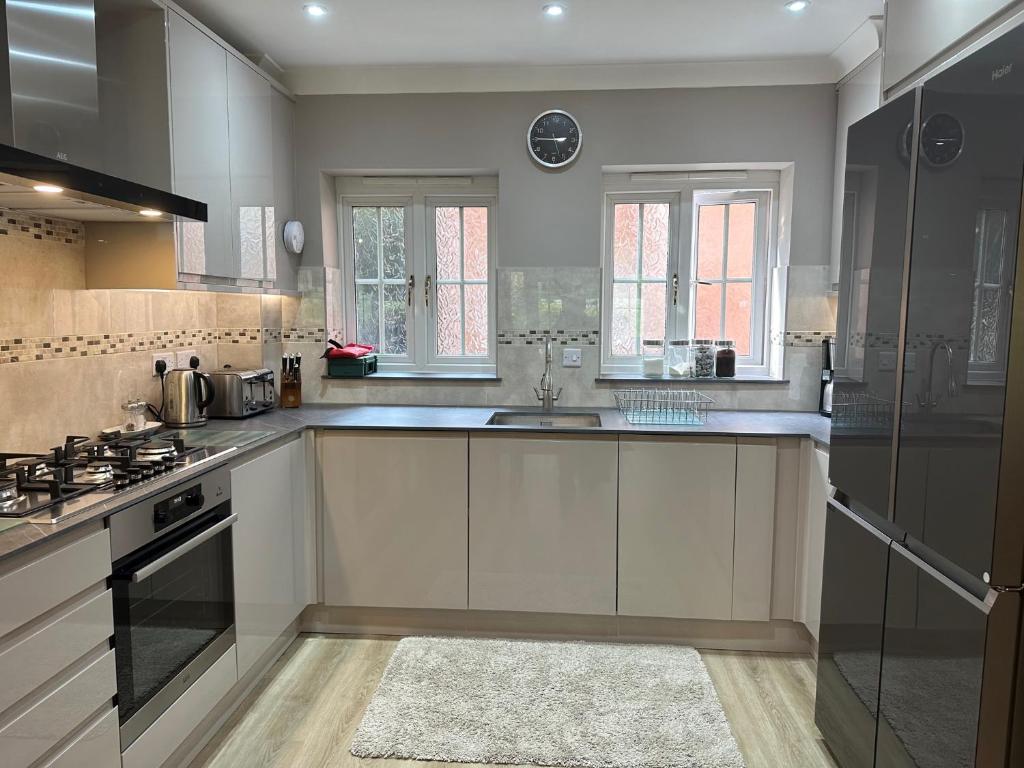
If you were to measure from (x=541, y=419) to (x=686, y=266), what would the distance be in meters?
1.09

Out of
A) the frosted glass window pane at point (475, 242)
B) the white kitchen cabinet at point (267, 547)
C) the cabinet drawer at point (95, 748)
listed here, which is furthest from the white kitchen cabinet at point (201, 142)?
the cabinet drawer at point (95, 748)

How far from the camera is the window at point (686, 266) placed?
3.49 m

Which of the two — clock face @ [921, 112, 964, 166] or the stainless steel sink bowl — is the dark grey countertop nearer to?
the stainless steel sink bowl

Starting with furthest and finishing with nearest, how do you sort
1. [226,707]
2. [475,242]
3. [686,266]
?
[475,242]
[686,266]
[226,707]

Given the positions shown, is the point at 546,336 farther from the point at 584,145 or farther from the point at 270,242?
the point at 270,242

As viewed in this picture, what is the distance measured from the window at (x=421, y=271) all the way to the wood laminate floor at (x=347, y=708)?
151cm

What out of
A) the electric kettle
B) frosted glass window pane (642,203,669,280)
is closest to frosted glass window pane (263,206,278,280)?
the electric kettle

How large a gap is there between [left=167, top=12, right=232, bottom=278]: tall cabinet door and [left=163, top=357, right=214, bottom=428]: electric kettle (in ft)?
1.48

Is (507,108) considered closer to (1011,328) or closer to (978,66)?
(978,66)

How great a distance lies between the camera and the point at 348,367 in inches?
136

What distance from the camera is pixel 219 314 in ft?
10.8

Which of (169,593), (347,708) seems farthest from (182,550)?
(347,708)

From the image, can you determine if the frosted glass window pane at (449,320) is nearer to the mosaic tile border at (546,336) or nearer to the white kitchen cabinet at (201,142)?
the mosaic tile border at (546,336)

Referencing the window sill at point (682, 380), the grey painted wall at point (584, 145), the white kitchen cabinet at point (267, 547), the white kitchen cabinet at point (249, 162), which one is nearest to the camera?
the white kitchen cabinet at point (267, 547)
